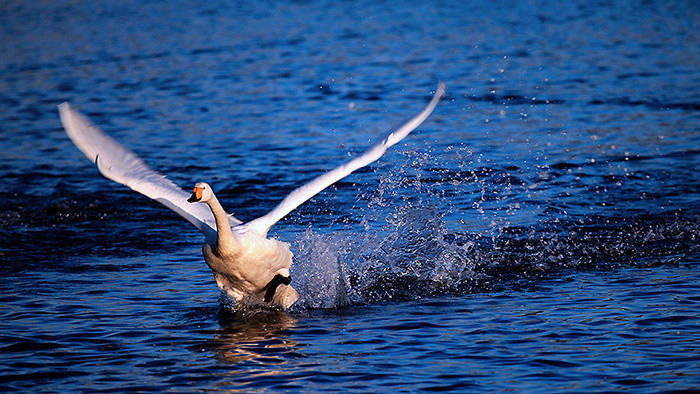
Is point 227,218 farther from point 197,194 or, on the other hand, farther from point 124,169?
point 124,169

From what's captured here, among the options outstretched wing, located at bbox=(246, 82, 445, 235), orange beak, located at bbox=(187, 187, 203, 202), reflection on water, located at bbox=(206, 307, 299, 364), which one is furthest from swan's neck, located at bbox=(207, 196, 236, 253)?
reflection on water, located at bbox=(206, 307, 299, 364)

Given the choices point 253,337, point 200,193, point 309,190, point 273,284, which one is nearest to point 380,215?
point 273,284

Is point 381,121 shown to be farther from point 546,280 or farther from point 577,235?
point 546,280

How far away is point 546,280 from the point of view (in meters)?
8.73

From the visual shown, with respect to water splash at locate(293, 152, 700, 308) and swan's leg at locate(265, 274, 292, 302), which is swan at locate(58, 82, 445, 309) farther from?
water splash at locate(293, 152, 700, 308)

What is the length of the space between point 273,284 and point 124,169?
1.73m

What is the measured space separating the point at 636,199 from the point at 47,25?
2298 centimetres

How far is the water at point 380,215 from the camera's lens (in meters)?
6.88

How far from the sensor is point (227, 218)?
7902 mm

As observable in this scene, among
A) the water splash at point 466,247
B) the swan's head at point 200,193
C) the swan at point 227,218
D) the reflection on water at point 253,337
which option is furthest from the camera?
the water splash at point 466,247

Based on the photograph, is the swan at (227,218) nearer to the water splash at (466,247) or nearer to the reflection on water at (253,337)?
the reflection on water at (253,337)

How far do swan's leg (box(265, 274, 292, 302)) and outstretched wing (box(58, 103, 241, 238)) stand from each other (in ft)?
2.47

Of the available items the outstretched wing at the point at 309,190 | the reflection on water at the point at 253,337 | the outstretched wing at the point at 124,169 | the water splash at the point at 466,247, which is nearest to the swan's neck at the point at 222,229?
the outstretched wing at the point at 124,169

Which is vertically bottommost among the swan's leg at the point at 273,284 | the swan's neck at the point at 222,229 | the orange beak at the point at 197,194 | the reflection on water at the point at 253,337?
the reflection on water at the point at 253,337
